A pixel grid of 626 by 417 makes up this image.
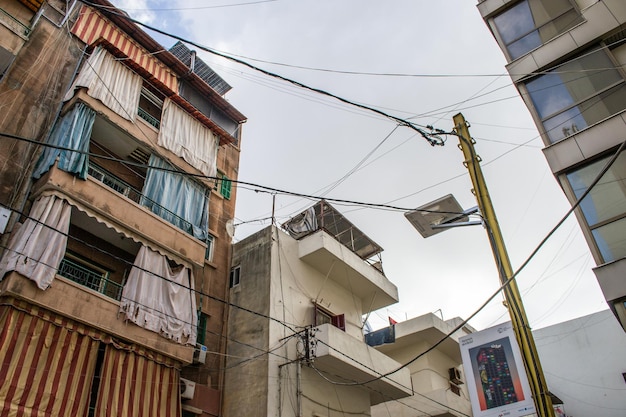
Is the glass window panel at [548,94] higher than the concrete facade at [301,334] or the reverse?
higher

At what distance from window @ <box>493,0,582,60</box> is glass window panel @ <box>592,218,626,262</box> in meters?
6.03

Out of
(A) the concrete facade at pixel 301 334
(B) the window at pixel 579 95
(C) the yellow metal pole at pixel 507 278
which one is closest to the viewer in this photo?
(C) the yellow metal pole at pixel 507 278

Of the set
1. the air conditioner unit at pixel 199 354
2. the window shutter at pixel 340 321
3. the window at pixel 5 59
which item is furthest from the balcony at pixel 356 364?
the window at pixel 5 59

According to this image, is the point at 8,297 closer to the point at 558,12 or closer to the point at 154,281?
the point at 154,281

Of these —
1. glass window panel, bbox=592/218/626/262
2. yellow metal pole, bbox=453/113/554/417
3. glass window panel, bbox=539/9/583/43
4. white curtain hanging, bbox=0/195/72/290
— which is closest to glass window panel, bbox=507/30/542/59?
glass window panel, bbox=539/9/583/43

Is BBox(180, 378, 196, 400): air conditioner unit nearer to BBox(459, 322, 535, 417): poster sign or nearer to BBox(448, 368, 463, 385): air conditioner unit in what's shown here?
BBox(459, 322, 535, 417): poster sign

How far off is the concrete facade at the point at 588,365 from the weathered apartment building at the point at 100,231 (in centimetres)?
2025

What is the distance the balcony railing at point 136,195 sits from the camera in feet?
48.6

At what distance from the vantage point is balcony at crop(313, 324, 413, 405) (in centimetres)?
1527

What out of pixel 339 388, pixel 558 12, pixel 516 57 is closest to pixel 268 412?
pixel 339 388

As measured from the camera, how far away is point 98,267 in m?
13.8

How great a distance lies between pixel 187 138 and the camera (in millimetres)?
17719

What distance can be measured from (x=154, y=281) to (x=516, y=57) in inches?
490

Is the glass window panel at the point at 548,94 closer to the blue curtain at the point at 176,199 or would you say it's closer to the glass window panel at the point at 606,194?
the glass window panel at the point at 606,194
